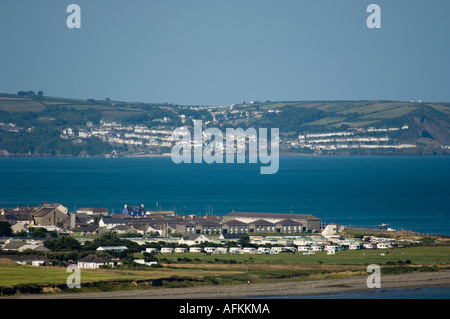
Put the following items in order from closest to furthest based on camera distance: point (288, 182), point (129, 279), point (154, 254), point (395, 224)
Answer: point (129, 279) → point (154, 254) → point (395, 224) → point (288, 182)

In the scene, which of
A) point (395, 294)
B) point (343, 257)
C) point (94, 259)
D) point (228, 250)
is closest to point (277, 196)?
point (228, 250)

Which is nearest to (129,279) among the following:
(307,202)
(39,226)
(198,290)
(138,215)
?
(198,290)

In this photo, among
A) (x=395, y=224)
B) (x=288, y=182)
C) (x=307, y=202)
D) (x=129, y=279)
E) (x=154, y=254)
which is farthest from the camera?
(x=288, y=182)

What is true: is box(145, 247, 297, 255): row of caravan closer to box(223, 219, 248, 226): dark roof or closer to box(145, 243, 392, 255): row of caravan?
box(145, 243, 392, 255): row of caravan

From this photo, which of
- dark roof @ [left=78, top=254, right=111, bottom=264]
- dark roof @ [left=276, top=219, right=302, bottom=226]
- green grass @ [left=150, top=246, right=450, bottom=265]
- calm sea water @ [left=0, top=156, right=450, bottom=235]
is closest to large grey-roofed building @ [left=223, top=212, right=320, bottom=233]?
dark roof @ [left=276, top=219, right=302, bottom=226]

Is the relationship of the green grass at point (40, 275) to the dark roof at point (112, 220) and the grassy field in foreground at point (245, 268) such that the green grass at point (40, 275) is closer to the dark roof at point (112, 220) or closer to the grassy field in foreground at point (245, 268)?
the grassy field in foreground at point (245, 268)

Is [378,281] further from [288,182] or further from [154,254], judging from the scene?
[288,182]
